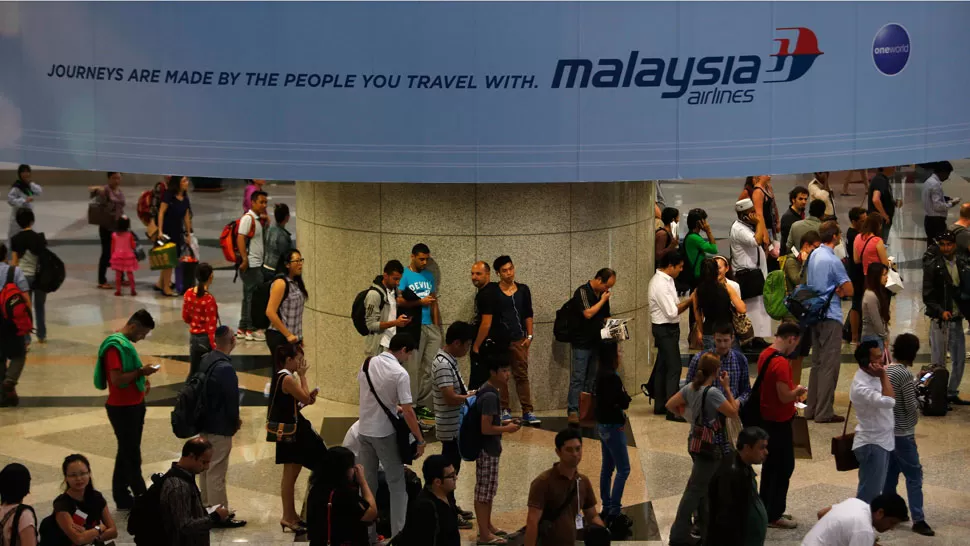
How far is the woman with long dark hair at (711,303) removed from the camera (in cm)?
1307

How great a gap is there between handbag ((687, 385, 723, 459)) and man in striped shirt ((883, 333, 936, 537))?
1438 millimetres

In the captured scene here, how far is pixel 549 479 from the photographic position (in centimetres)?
875

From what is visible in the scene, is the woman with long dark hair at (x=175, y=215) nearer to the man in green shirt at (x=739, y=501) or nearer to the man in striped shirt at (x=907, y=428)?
the man in striped shirt at (x=907, y=428)

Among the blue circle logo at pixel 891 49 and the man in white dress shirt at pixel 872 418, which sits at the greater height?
the blue circle logo at pixel 891 49

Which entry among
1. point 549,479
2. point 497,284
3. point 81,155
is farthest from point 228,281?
point 549,479

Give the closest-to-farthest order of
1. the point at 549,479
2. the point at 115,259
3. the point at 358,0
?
the point at 549,479, the point at 358,0, the point at 115,259

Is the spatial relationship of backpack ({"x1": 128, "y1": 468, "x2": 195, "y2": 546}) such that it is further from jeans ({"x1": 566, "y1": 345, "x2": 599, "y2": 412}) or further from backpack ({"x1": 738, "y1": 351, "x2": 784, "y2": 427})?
jeans ({"x1": 566, "y1": 345, "x2": 599, "y2": 412})

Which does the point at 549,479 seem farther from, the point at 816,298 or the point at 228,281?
the point at 228,281

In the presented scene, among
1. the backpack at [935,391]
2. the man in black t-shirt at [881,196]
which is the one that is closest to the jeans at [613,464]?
the backpack at [935,391]

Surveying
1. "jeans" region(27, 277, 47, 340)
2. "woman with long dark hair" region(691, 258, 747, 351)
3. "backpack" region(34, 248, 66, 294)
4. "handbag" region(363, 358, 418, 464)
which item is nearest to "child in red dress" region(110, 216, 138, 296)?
"jeans" region(27, 277, 47, 340)

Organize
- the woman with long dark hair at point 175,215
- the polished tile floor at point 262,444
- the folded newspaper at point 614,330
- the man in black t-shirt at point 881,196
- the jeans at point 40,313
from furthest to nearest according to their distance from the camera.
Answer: the man in black t-shirt at point 881,196 → the woman with long dark hair at point 175,215 → the jeans at point 40,313 → the folded newspaper at point 614,330 → the polished tile floor at point 262,444

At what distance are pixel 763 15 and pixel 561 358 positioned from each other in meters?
3.74

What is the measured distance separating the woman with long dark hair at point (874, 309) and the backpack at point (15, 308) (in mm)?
7866

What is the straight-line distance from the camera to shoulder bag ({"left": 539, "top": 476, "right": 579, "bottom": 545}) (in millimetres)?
8758
